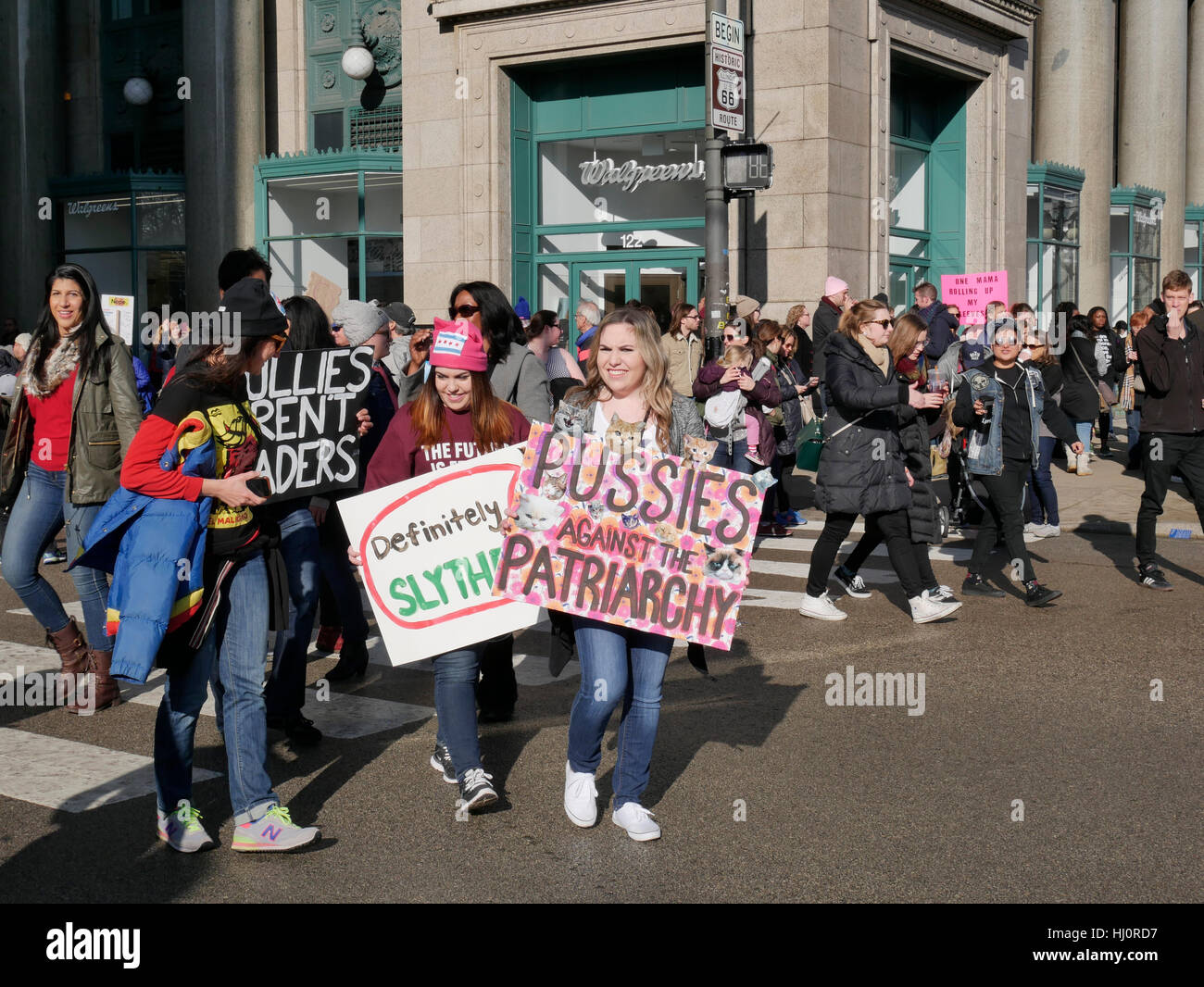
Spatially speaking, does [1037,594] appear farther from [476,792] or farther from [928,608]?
[476,792]

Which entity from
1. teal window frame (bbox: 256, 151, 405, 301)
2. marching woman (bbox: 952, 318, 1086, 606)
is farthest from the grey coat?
teal window frame (bbox: 256, 151, 405, 301)

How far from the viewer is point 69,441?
6.98 m

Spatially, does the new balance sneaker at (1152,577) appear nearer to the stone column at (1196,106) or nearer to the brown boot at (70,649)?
the brown boot at (70,649)

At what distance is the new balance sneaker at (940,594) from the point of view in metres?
8.70

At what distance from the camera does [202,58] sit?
23156mm

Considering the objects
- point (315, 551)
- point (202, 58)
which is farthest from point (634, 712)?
point (202, 58)

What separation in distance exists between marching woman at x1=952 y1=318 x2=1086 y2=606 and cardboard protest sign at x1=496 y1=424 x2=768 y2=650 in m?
4.75

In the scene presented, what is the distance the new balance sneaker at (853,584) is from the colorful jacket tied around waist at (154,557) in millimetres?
5790

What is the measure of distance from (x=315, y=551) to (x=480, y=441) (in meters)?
1.53

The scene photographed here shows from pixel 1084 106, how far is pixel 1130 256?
3.97m

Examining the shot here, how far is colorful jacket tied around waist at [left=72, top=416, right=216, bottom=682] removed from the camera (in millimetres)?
4504

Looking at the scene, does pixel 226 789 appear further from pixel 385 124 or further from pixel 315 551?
pixel 385 124

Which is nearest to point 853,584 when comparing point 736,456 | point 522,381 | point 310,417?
point 736,456

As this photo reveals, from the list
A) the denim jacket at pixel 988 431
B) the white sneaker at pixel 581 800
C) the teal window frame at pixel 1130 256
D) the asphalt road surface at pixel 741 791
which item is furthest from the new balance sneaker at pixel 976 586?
the teal window frame at pixel 1130 256
